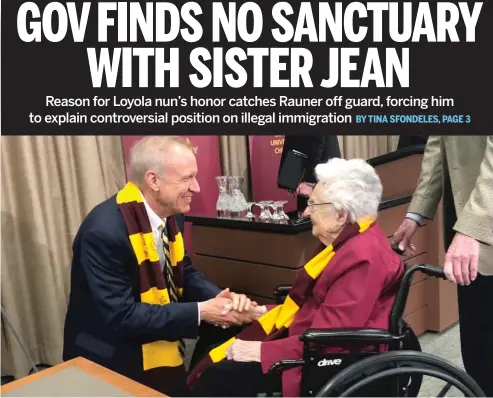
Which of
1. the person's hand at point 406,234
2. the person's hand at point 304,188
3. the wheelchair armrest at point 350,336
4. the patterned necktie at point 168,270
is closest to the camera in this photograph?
the wheelchair armrest at point 350,336

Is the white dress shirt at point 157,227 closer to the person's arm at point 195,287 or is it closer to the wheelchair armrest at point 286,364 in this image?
the person's arm at point 195,287

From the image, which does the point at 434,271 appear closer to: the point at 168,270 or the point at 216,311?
the point at 216,311

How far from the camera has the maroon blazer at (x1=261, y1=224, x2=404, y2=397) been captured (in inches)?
61.3

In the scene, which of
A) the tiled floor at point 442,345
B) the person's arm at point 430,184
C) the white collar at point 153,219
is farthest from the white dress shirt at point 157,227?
the tiled floor at point 442,345

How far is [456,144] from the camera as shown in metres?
1.54

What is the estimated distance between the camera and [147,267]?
181cm

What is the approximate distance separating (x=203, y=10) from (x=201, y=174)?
5.41 ft

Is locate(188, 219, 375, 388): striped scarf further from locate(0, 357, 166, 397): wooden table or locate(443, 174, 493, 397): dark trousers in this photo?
locate(0, 357, 166, 397): wooden table

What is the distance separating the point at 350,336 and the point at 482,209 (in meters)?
0.46

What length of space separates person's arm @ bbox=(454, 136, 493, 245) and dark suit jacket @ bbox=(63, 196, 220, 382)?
87cm

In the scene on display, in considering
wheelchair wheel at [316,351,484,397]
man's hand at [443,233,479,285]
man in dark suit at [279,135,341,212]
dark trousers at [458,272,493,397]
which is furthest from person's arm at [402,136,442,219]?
man in dark suit at [279,135,341,212]

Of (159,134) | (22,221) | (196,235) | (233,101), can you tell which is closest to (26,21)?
(159,134)

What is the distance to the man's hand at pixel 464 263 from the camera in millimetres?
1368

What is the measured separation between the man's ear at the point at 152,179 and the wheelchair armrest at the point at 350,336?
2.31ft
